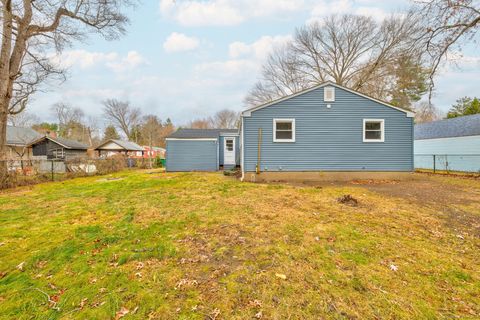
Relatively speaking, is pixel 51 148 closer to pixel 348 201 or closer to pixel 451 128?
pixel 348 201

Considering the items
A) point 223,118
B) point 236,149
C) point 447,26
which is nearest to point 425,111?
point 447,26

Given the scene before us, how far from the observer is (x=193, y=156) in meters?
15.7

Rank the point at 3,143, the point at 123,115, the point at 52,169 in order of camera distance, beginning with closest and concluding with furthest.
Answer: the point at 3,143 < the point at 52,169 < the point at 123,115

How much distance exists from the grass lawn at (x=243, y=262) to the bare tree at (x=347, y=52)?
62.7 feet

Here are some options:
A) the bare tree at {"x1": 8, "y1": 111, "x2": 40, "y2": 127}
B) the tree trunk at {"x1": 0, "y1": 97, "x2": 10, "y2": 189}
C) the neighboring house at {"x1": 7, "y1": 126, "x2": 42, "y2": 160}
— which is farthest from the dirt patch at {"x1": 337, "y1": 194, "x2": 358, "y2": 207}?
the bare tree at {"x1": 8, "y1": 111, "x2": 40, "y2": 127}

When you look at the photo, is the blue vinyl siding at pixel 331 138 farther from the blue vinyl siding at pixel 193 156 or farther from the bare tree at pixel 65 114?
the bare tree at pixel 65 114

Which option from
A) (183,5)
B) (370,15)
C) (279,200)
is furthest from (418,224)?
(370,15)

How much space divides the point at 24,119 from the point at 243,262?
166 feet

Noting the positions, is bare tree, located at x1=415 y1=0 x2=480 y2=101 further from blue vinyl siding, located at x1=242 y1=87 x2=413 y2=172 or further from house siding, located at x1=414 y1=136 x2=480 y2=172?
house siding, located at x1=414 y1=136 x2=480 y2=172

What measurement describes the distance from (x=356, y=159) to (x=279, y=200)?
6.08 meters

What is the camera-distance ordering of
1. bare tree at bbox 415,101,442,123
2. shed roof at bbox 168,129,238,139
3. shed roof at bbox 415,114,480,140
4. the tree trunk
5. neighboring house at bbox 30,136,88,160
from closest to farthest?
1. the tree trunk
2. bare tree at bbox 415,101,442,123
3. shed roof at bbox 168,129,238,139
4. shed roof at bbox 415,114,480,140
5. neighboring house at bbox 30,136,88,160

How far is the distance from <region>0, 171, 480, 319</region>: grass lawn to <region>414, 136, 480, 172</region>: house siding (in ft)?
47.7

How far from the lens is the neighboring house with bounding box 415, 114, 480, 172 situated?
1581 cm

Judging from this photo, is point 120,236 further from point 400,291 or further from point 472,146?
point 472,146
